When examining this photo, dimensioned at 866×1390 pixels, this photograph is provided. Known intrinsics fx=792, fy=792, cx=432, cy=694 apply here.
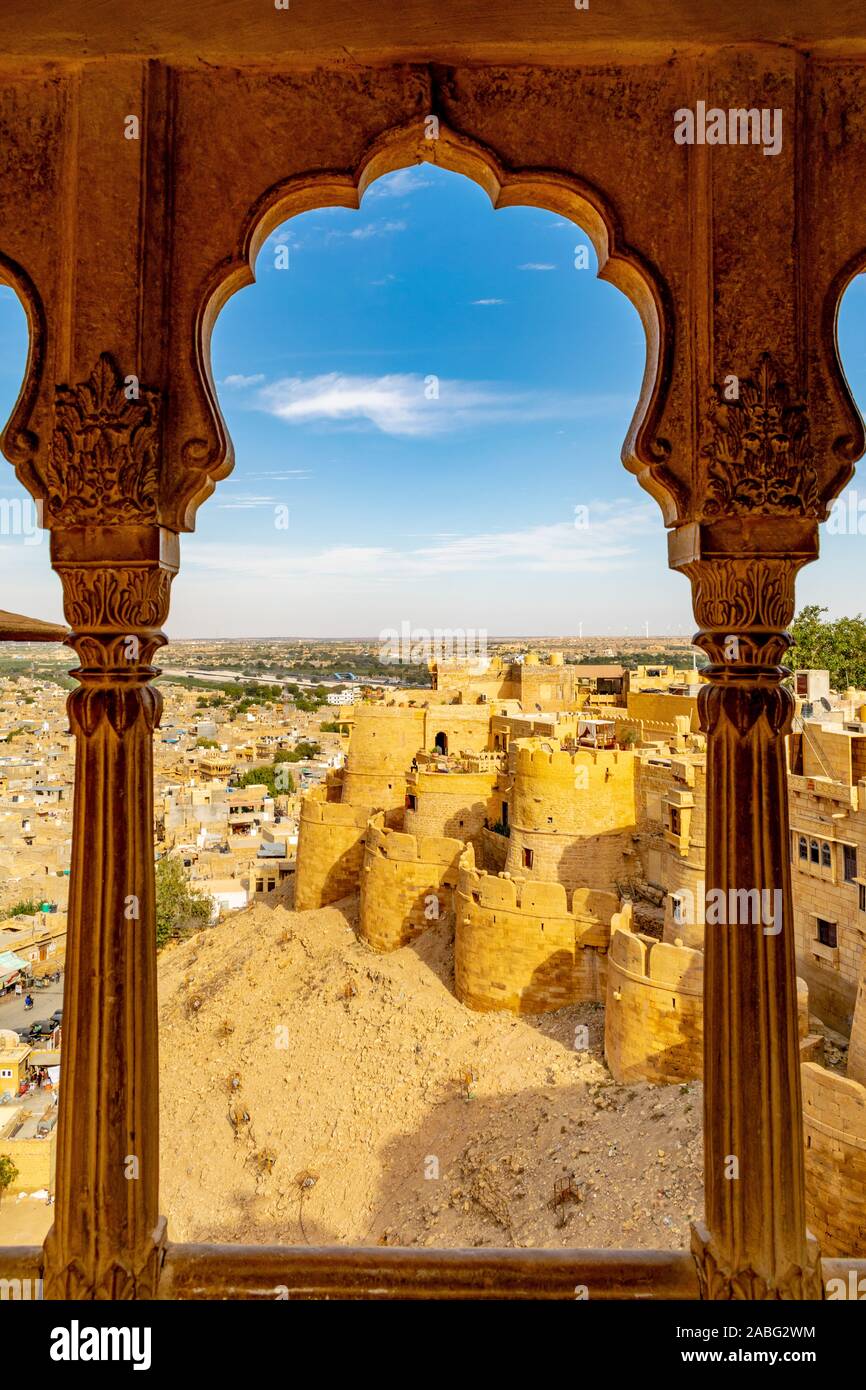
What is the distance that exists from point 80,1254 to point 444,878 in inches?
588

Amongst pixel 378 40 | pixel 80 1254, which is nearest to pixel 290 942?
pixel 80 1254

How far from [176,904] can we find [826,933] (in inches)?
779

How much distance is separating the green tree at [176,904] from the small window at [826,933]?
19.1 meters

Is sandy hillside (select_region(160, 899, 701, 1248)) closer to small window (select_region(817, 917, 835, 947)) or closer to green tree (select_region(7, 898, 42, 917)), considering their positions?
small window (select_region(817, 917, 835, 947))

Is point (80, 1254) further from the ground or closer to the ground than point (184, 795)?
further from the ground

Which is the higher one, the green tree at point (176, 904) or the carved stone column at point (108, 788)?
the carved stone column at point (108, 788)

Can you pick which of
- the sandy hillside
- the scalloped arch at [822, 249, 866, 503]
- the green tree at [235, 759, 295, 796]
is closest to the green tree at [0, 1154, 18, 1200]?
the sandy hillside

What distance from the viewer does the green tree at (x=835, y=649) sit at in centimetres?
3394

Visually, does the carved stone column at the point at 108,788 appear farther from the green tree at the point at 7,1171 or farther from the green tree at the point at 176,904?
the green tree at the point at 176,904

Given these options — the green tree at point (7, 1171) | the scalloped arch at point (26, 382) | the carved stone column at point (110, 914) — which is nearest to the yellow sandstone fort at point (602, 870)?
the carved stone column at point (110, 914)

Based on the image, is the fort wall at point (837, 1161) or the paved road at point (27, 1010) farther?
the paved road at point (27, 1010)

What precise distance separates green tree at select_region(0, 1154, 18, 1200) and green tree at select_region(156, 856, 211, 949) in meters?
10.8
